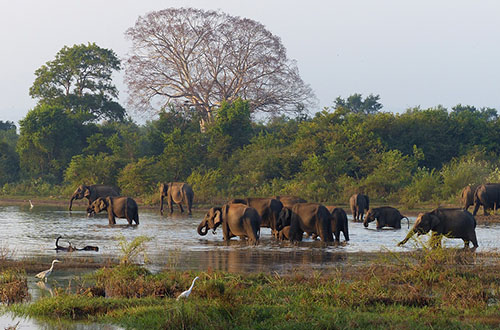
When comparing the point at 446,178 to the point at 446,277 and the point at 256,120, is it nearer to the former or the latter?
the point at 256,120

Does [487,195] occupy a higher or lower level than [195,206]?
higher

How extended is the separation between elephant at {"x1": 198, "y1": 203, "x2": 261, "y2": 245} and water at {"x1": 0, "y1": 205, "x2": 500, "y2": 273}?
281 millimetres

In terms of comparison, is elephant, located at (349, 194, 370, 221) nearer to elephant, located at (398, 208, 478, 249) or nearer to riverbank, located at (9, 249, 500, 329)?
elephant, located at (398, 208, 478, 249)

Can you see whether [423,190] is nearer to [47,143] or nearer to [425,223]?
[425,223]

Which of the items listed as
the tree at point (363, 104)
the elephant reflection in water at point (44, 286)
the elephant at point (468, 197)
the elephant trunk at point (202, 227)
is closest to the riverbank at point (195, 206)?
the elephant at point (468, 197)

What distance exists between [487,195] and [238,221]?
12705mm

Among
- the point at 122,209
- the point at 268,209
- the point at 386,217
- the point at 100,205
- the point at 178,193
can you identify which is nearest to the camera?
the point at 268,209

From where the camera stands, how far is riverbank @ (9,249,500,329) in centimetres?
966

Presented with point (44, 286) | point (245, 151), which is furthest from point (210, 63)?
point (44, 286)

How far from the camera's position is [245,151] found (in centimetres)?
4294

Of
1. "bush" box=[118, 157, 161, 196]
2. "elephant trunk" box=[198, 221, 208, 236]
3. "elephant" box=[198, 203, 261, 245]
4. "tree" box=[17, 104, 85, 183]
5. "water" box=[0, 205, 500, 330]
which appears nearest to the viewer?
"water" box=[0, 205, 500, 330]

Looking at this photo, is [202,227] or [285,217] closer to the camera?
[285,217]

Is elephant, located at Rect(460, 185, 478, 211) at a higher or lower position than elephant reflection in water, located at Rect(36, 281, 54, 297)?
higher

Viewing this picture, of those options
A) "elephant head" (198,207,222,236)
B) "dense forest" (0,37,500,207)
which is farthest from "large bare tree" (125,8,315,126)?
"elephant head" (198,207,222,236)
